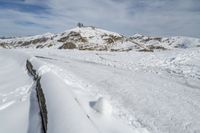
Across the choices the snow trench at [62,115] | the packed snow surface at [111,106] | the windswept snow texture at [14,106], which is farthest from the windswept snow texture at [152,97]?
the windswept snow texture at [14,106]

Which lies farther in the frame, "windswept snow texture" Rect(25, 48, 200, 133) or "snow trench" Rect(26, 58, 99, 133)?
"windswept snow texture" Rect(25, 48, 200, 133)

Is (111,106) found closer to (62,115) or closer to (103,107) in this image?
(103,107)

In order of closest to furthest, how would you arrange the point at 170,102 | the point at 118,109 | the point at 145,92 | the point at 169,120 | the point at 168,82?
the point at 169,120 < the point at 118,109 < the point at 170,102 < the point at 145,92 < the point at 168,82

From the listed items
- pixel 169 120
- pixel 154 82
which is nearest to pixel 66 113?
pixel 169 120

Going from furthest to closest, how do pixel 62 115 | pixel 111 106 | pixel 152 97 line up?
1. pixel 152 97
2. pixel 111 106
3. pixel 62 115

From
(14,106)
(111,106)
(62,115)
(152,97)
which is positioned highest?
(62,115)

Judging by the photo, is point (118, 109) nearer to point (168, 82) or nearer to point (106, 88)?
point (106, 88)

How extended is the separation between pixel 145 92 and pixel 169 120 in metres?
2.30

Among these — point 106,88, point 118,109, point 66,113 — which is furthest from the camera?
point 106,88

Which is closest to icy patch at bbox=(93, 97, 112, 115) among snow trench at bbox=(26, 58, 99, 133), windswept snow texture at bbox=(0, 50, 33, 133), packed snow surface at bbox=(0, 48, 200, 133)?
packed snow surface at bbox=(0, 48, 200, 133)

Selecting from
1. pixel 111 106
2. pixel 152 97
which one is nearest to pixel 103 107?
pixel 111 106

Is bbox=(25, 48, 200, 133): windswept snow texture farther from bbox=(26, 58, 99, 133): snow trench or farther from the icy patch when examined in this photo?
bbox=(26, 58, 99, 133): snow trench

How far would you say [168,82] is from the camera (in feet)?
28.9

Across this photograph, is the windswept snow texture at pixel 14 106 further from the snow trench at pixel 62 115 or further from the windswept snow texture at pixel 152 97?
the windswept snow texture at pixel 152 97
